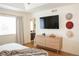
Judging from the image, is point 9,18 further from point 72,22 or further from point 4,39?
point 72,22

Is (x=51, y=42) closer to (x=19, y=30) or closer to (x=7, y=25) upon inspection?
(x=19, y=30)

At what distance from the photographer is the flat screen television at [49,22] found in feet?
11.3

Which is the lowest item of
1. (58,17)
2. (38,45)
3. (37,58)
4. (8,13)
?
(38,45)

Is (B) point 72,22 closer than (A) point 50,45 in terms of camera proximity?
Result: Yes

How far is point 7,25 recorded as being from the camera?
4.21m

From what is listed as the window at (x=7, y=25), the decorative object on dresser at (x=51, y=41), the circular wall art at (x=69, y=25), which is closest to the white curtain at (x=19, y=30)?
the window at (x=7, y=25)

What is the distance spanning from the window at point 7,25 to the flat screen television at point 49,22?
1535mm

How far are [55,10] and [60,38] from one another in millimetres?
1190

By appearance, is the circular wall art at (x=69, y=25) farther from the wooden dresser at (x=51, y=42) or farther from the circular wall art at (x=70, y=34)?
the wooden dresser at (x=51, y=42)

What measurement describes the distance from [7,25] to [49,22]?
6.98 feet

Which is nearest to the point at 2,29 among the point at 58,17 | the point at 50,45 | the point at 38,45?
the point at 38,45

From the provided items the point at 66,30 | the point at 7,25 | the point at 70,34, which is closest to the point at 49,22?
the point at 66,30

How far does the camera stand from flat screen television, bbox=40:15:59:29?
3.45 m

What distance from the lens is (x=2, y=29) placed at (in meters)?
4.05
